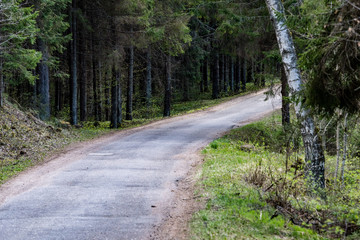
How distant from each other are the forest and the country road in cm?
322

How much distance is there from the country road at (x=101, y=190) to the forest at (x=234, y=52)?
3218 millimetres

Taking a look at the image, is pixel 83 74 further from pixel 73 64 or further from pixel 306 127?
pixel 306 127

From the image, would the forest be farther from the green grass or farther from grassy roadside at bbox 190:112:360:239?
the green grass

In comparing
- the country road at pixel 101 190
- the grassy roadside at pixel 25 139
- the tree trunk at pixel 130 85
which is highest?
the tree trunk at pixel 130 85

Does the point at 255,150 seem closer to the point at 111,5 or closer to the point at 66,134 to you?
the point at 66,134

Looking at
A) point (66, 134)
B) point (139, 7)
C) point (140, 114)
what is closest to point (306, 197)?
point (66, 134)

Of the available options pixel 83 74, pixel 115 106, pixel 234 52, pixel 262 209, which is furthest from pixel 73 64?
pixel 262 209

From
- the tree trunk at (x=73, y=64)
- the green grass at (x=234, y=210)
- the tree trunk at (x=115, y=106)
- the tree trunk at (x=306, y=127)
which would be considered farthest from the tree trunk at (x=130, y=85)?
the tree trunk at (x=306, y=127)

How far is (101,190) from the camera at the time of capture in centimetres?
814

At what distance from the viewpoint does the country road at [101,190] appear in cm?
598

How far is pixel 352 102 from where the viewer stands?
529 centimetres

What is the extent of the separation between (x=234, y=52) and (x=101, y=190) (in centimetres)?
1553

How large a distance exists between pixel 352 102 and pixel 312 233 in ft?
7.16

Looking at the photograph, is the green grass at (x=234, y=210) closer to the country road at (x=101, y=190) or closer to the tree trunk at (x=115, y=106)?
the country road at (x=101, y=190)
